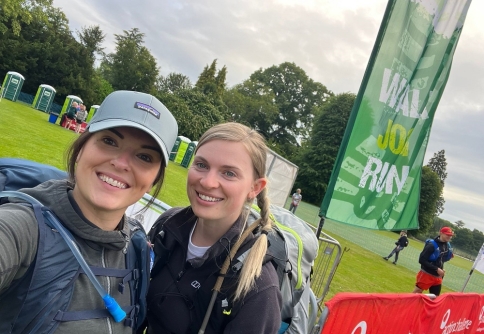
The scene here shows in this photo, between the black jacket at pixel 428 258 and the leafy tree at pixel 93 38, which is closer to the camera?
the black jacket at pixel 428 258

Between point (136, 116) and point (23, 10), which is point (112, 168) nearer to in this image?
point (136, 116)

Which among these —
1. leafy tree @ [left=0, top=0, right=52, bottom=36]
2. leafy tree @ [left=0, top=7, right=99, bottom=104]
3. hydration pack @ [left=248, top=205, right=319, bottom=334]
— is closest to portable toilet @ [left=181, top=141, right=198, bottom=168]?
leafy tree @ [left=0, top=0, right=52, bottom=36]

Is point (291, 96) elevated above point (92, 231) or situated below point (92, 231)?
above

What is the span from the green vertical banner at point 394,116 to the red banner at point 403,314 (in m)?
0.87

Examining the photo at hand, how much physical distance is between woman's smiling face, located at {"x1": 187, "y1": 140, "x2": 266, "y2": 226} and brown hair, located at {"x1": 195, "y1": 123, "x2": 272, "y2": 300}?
37mm

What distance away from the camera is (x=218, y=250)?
1900 mm

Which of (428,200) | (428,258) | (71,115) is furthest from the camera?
(428,200)

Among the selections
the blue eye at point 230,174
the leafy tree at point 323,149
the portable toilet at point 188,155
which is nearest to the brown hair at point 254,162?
the blue eye at point 230,174

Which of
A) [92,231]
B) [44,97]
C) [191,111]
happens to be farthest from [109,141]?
[191,111]

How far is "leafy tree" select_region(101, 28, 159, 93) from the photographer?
52.0m

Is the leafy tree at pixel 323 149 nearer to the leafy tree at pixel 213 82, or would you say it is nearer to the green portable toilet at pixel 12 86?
the leafy tree at pixel 213 82

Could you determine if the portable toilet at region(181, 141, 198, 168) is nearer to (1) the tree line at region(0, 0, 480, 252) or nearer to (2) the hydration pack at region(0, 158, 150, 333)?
(1) the tree line at region(0, 0, 480, 252)

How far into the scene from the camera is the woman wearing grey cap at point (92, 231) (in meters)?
1.19

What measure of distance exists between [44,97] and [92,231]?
2790cm
